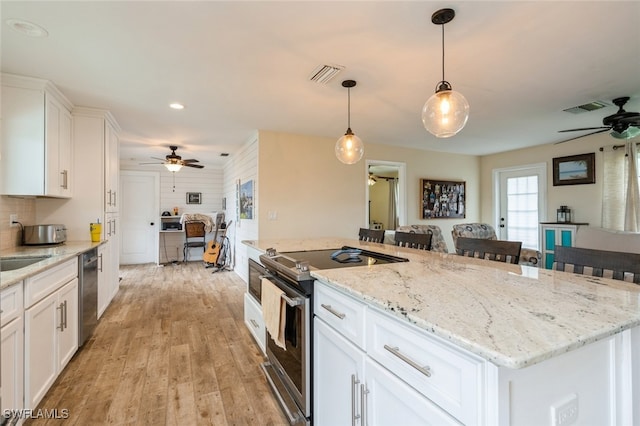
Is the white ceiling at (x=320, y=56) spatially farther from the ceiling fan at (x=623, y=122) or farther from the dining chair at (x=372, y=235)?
the dining chair at (x=372, y=235)

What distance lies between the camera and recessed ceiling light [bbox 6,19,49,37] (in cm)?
185

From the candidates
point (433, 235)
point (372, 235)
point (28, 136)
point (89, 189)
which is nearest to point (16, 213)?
point (89, 189)

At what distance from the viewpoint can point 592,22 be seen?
1.87 metres

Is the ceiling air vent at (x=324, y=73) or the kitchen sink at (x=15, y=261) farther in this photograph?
the ceiling air vent at (x=324, y=73)

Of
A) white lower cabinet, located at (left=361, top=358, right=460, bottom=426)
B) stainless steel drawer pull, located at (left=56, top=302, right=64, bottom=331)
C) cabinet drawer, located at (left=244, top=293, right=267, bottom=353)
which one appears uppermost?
white lower cabinet, located at (left=361, top=358, right=460, bottom=426)

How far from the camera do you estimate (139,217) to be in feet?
22.5

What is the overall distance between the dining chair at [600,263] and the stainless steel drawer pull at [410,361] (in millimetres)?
1106

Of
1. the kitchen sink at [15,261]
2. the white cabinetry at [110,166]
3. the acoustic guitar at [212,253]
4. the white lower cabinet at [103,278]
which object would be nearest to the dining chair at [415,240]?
the kitchen sink at [15,261]

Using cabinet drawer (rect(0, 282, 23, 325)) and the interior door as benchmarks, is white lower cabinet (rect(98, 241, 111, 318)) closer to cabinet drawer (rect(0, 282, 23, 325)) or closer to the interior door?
cabinet drawer (rect(0, 282, 23, 325))

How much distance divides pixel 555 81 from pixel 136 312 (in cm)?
513

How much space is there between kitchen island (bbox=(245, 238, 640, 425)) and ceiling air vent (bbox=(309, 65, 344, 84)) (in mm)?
1858

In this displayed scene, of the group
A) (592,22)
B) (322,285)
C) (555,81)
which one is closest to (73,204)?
(322,285)

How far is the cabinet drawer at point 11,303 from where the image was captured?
1.49 metres

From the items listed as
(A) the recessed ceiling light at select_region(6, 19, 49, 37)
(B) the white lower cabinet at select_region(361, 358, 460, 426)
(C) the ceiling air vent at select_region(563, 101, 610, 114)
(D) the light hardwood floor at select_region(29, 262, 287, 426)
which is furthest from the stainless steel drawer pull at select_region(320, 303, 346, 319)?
(C) the ceiling air vent at select_region(563, 101, 610, 114)
